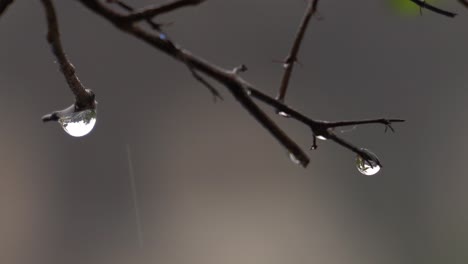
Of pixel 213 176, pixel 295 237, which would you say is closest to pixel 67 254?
pixel 213 176

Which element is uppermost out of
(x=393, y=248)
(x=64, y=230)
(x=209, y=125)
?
(x=209, y=125)

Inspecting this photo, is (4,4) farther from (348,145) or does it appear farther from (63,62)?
(348,145)

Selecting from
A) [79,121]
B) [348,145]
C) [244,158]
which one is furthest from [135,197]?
[348,145]

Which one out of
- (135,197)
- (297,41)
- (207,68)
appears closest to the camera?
(207,68)

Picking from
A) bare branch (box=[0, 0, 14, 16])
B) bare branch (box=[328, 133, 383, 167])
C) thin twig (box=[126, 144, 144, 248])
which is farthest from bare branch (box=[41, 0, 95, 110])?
thin twig (box=[126, 144, 144, 248])

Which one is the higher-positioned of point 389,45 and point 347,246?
point 389,45

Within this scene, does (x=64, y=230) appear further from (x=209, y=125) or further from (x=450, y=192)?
(x=450, y=192)

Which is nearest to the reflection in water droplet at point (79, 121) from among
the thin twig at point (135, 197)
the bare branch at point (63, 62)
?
the bare branch at point (63, 62)
